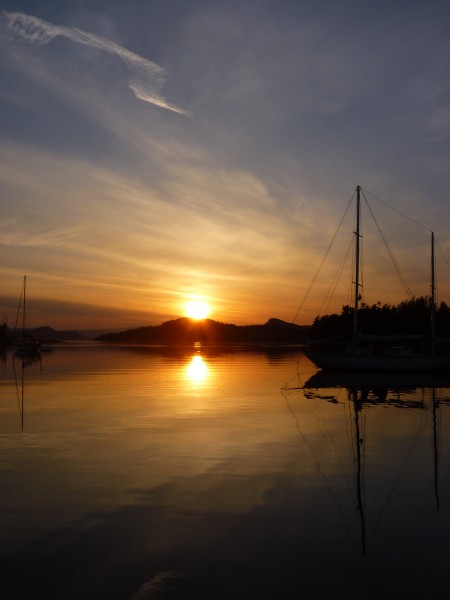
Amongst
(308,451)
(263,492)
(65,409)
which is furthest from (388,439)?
(65,409)

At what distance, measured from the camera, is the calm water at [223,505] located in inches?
400

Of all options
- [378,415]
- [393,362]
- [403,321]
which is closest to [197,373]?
[393,362]

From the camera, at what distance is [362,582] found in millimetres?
10086

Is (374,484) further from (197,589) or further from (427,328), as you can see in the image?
(427,328)

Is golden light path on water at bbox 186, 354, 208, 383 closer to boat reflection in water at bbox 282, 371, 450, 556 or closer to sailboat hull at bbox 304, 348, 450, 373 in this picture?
boat reflection in water at bbox 282, 371, 450, 556

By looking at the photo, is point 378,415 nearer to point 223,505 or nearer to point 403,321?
point 223,505

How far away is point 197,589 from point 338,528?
4.44 metres

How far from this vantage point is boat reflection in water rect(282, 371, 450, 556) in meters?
15.9

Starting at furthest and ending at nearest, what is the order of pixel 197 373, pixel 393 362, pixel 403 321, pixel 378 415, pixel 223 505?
pixel 403 321
pixel 197 373
pixel 393 362
pixel 378 415
pixel 223 505

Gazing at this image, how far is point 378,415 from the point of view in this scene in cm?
3188

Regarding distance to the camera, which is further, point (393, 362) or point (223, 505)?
point (393, 362)

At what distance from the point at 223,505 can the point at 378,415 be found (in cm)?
1943

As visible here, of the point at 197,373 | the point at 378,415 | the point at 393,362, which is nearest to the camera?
the point at 378,415

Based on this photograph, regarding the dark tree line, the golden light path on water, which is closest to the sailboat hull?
the golden light path on water
